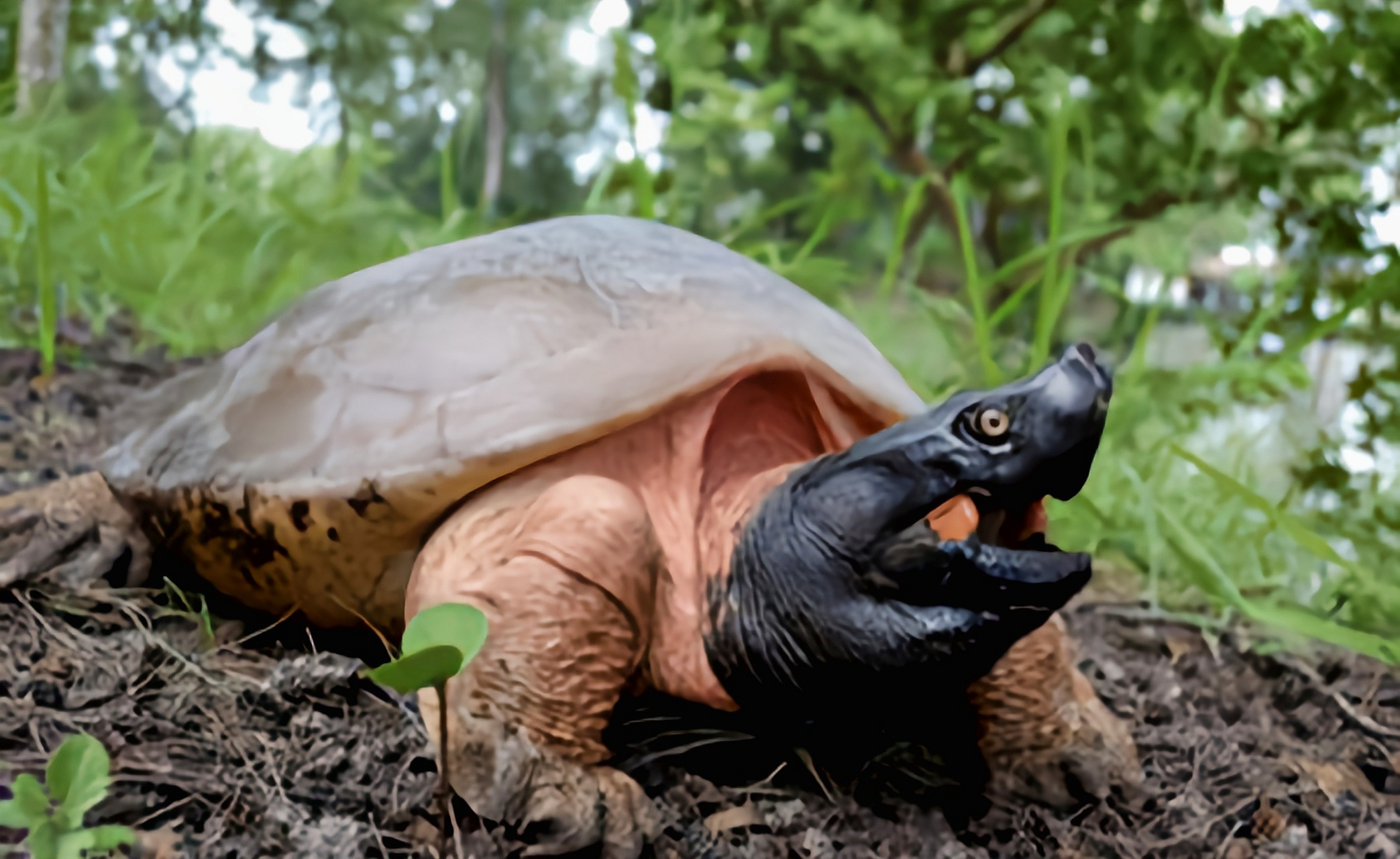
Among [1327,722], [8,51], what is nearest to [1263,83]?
[1327,722]

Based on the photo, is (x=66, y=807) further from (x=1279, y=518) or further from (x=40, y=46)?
(x=40, y=46)

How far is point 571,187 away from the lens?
2.47 m

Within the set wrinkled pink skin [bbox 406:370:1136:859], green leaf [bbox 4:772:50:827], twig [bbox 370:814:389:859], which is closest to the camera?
green leaf [bbox 4:772:50:827]

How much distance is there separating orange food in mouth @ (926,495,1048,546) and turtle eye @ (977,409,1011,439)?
3.2 inches

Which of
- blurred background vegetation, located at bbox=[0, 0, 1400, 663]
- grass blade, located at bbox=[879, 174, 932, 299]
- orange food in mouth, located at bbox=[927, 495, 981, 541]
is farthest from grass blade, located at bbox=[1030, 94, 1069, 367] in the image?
orange food in mouth, located at bbox=[927, 495, 981, 541]

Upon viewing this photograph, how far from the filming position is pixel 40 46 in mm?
2246

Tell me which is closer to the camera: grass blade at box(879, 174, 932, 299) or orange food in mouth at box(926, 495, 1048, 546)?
orange food in mouth at box(926, 495, 1048, 546)

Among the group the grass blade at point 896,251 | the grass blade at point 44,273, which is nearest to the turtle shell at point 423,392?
the grass blade at point 44,273

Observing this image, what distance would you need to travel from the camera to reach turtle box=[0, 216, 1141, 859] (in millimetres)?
754

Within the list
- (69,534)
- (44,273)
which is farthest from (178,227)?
(69,534)

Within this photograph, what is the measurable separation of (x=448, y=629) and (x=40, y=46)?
247cm

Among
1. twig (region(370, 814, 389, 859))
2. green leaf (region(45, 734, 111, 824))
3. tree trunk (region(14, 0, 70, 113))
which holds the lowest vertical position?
twig (region(370, 814, 389, 859))

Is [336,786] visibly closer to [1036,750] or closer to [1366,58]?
[1036,750]

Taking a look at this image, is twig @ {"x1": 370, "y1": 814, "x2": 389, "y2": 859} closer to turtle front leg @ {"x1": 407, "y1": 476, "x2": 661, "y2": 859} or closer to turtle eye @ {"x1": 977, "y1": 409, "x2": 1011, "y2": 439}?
turtle front leg @ {"x1": 407, "y1": 476, "x2": 661, "y2": 859}
